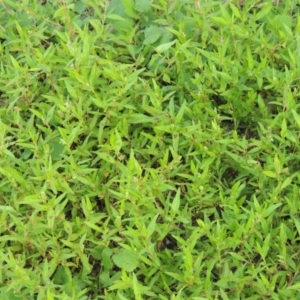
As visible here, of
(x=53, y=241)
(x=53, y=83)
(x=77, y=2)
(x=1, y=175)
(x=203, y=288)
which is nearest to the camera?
(x=203, y=288)

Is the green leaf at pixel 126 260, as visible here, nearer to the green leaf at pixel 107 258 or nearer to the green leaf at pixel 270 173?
the green leaf at pixel 107 258

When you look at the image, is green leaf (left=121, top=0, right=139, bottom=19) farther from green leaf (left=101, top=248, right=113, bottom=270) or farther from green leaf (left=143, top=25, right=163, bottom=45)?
green leaf (left=101, top=248, right=113, bottom=270)

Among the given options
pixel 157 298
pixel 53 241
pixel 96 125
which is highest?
pixel 96 125

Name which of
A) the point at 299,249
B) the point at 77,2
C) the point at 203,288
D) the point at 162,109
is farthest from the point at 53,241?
the point at 77,2

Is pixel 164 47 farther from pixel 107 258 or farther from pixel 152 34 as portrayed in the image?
pixel 107 258

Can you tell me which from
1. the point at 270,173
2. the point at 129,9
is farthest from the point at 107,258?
the point at 129,9

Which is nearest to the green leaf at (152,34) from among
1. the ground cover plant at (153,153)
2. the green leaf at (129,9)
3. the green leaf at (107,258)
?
the ground cover plant at (153,153)

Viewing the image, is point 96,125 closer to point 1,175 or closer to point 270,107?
point 1,175
